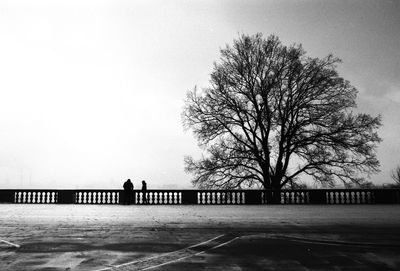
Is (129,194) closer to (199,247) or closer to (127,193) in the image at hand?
(127,193)

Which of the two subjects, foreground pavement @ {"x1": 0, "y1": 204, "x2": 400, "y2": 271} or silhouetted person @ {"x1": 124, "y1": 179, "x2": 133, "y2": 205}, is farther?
silhouetted person @ {"x1": 124, "y1": 179, "x2": 133, "y2": 205}

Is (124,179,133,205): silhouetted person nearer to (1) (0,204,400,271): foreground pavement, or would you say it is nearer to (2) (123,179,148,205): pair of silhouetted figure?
(2) (123,179,148,205): pair of silhouetted figure

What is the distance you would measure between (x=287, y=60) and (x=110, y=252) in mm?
24968

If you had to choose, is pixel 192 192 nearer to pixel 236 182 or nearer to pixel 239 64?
pixel 236 182

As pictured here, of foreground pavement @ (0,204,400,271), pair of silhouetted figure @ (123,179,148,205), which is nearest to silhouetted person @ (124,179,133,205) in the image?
pair of silhouetted figure @ (123,179,148,205)

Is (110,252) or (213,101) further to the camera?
(213,101)

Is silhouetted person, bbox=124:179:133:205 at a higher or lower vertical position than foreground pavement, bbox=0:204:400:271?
higher

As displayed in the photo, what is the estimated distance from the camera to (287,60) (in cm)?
2806

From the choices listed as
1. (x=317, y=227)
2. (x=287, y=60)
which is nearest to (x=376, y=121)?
(x=287, y=60)

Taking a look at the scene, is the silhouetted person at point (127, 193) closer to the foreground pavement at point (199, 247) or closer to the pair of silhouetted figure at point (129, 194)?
the pair of silhouetted figure at point (129, 194)

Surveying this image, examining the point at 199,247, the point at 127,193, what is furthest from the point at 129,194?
the point at 199,247

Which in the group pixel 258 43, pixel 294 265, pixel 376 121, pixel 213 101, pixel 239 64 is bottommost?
pixel 294 265

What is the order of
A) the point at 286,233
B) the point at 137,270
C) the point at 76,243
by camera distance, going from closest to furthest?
1. the point at 137,270
2. the point at 76,243
3. the point at 286,233

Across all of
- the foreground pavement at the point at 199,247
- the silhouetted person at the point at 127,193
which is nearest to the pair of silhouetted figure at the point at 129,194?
the silhouetted person at the point at 127,193
